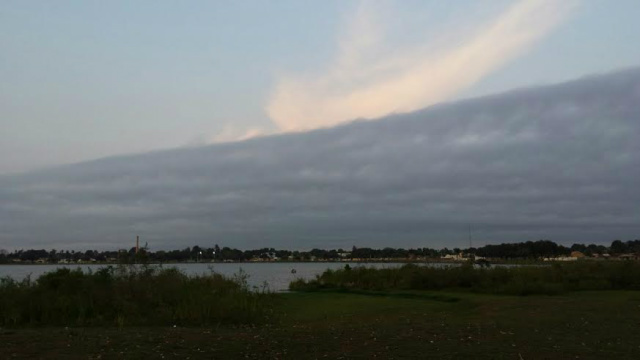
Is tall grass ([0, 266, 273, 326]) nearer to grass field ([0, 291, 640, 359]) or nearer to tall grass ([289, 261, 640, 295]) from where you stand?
grass field ([0, 291, 640, 359])

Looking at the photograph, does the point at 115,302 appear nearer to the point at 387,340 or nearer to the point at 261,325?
the point at 261,325

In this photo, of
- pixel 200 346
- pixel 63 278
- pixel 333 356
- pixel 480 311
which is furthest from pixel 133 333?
pixel 480 311

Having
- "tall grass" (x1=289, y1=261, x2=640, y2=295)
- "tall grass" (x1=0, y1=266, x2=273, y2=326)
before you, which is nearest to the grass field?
"tall grass" (x1=0, y1=266, x2=273, y2=326)

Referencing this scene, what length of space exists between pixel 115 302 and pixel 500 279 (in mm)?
24574

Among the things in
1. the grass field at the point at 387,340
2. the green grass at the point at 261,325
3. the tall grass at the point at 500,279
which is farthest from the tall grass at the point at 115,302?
the tall grass at the point at 500,279

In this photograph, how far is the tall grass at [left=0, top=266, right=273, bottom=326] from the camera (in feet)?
61.9

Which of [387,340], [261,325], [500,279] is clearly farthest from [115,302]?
[500,279]

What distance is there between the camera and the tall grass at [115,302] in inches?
743

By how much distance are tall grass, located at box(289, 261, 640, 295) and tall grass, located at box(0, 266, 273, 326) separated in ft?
56.8

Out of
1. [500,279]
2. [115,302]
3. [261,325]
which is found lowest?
[261,325]

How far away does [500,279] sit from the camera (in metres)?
37.2

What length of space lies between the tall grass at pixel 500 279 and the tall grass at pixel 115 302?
1730cm

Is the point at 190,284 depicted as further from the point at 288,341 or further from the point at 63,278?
the point at 288,341

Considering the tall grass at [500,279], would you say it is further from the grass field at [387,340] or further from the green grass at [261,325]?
the grass field at [387,340]
